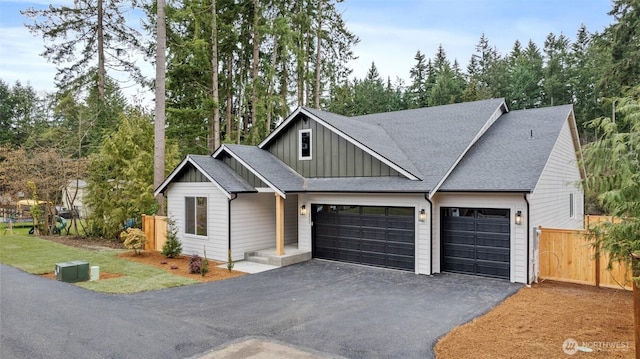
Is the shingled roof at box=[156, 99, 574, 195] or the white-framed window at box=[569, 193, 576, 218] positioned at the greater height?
the shingled roof at box=[156, 99, 574, 195]

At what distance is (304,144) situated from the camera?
14.2 meters

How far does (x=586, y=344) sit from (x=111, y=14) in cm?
2479

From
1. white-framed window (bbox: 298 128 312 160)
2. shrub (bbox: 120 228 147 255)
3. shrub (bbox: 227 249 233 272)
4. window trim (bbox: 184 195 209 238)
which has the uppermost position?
white-framed window (bbox: 298 128 312 160)

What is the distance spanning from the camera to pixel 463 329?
6699 mm

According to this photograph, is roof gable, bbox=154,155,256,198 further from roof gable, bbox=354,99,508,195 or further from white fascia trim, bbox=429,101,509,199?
white fascia trim, bbox=429,101,509,199

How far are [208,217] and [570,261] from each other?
410 inches

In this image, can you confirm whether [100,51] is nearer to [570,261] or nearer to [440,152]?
[440,152]

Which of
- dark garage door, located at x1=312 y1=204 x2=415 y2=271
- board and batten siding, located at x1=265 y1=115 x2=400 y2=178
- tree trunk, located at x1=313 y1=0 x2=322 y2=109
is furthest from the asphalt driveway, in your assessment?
tree trunk, located at x1=313 y1=0 x2=322 y2=109

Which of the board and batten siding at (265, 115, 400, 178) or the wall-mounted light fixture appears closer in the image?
the wall-mounted light fixture

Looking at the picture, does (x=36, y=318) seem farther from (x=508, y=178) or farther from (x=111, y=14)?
(x=111, y=14)

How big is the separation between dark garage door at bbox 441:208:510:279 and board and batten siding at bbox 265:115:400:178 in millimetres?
2220

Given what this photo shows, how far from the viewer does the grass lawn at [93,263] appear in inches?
383

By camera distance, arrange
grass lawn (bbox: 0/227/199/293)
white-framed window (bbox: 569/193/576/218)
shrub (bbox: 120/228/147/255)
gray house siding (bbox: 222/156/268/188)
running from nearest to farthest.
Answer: grass lawn (bbox: 0/227/199/293), gray house siding (bbox: 222/156/268/188), shrub (bbox: 120/228/147/255), white-framed window (bbox: 569/193/576/218)

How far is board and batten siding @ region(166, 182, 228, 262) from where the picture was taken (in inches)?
501
